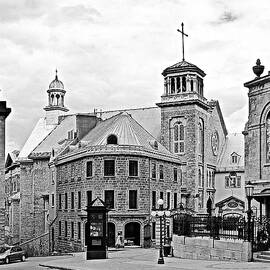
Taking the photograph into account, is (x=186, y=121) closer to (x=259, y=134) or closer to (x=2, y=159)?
(x=2, y=159)

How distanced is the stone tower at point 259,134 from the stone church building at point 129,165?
18136 millimetres

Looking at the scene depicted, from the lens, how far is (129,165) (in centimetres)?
5541

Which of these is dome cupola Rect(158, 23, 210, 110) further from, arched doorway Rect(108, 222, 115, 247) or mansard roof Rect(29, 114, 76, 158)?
arched doorway Rect(108, 222, 115, 247)

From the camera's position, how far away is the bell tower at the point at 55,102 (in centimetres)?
8431

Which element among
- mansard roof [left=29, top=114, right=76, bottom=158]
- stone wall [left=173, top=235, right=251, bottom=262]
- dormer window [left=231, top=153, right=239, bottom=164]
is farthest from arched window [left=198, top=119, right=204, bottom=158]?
stone wall [left=173, top=235, right=251, bottom=262]

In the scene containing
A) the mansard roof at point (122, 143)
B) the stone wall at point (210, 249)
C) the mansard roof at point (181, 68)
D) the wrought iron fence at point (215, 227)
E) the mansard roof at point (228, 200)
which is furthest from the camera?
the mansard roof at point (228, 200)

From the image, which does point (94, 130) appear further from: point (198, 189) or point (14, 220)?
point (14, 220)

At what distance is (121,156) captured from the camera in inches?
2172

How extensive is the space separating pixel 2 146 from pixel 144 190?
16959 millimetres

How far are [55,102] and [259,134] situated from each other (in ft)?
179

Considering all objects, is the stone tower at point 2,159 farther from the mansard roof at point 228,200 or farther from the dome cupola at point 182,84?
the mansard roof at point 228,200

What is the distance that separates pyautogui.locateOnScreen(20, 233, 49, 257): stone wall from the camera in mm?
66125

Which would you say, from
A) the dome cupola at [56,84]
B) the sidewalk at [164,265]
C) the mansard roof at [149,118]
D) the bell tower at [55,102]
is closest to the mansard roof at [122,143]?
the mansard roof at [149,118]

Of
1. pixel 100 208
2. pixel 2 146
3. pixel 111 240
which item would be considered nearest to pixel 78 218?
pixel 111 240
